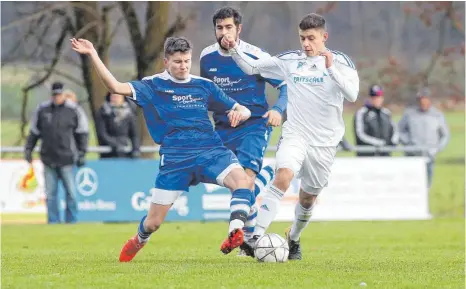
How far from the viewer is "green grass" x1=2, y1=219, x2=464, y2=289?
9.34 m

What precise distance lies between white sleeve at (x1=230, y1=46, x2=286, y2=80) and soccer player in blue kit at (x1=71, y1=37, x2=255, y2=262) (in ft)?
3.04

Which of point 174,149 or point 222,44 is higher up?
point 222,44

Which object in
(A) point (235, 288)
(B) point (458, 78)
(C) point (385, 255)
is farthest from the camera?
(B) point (458, 78)

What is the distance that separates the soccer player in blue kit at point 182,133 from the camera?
11.1 meters

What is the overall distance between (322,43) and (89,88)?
13.6m

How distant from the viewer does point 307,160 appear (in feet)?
38.4

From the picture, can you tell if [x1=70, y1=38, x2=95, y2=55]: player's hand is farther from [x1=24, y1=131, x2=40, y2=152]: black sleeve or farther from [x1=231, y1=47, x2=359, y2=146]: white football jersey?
[x1=24, y1=131, x2=40, y2=152]: black sleeve

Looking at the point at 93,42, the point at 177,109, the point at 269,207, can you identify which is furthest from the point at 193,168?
the point at 93,42

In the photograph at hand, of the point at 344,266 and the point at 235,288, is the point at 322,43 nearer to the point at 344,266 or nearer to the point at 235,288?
the point at 344,266

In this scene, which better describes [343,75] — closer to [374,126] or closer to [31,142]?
[31,142]

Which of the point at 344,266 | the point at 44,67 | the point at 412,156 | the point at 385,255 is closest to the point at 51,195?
the point at 44,67

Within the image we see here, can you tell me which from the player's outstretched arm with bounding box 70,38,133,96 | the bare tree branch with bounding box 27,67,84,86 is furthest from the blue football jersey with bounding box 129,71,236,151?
the bare tree branch with bounding box 27,67,84,86

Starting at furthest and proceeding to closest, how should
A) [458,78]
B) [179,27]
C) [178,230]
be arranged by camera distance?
[458,78] → [179,27] → [178,230]

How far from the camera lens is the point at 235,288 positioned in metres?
8.85
